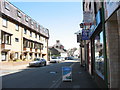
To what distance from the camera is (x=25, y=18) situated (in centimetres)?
3778

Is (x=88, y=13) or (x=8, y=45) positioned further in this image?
(x=8, y=45)

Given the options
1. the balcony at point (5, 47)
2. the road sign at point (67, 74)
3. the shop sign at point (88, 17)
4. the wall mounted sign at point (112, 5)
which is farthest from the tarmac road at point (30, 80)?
Result: the balcony at point (5, 47)

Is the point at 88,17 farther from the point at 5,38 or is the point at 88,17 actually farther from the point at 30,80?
the point at 5,38

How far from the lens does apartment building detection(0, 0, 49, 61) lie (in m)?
27.7

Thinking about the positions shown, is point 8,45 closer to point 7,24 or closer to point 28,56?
point 7,24

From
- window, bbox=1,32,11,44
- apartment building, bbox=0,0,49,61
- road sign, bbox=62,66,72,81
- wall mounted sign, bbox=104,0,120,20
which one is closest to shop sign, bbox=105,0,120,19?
wall mounted sign, bbox=104,0,120,20

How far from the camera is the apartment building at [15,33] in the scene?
90.9ft

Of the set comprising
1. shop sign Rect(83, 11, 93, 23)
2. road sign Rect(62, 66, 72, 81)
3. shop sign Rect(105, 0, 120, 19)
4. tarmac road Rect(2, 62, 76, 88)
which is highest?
shop sign Rect(83, 11, 93, 23)

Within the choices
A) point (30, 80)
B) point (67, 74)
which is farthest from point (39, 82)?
point (67, 74)

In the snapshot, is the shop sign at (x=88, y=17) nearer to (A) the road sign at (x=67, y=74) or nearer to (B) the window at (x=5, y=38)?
(A) the road sign at (x=67, y=74)

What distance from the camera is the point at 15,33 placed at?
32.1 metres

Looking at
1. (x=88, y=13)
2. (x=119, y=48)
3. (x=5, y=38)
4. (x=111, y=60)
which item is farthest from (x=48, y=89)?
(x=5, y=38)

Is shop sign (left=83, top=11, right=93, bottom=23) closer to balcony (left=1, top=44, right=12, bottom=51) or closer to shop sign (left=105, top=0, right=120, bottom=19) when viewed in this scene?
shop sign (left=105, top=0, right=120, bottom=19)

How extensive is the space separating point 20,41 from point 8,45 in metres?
5.36
